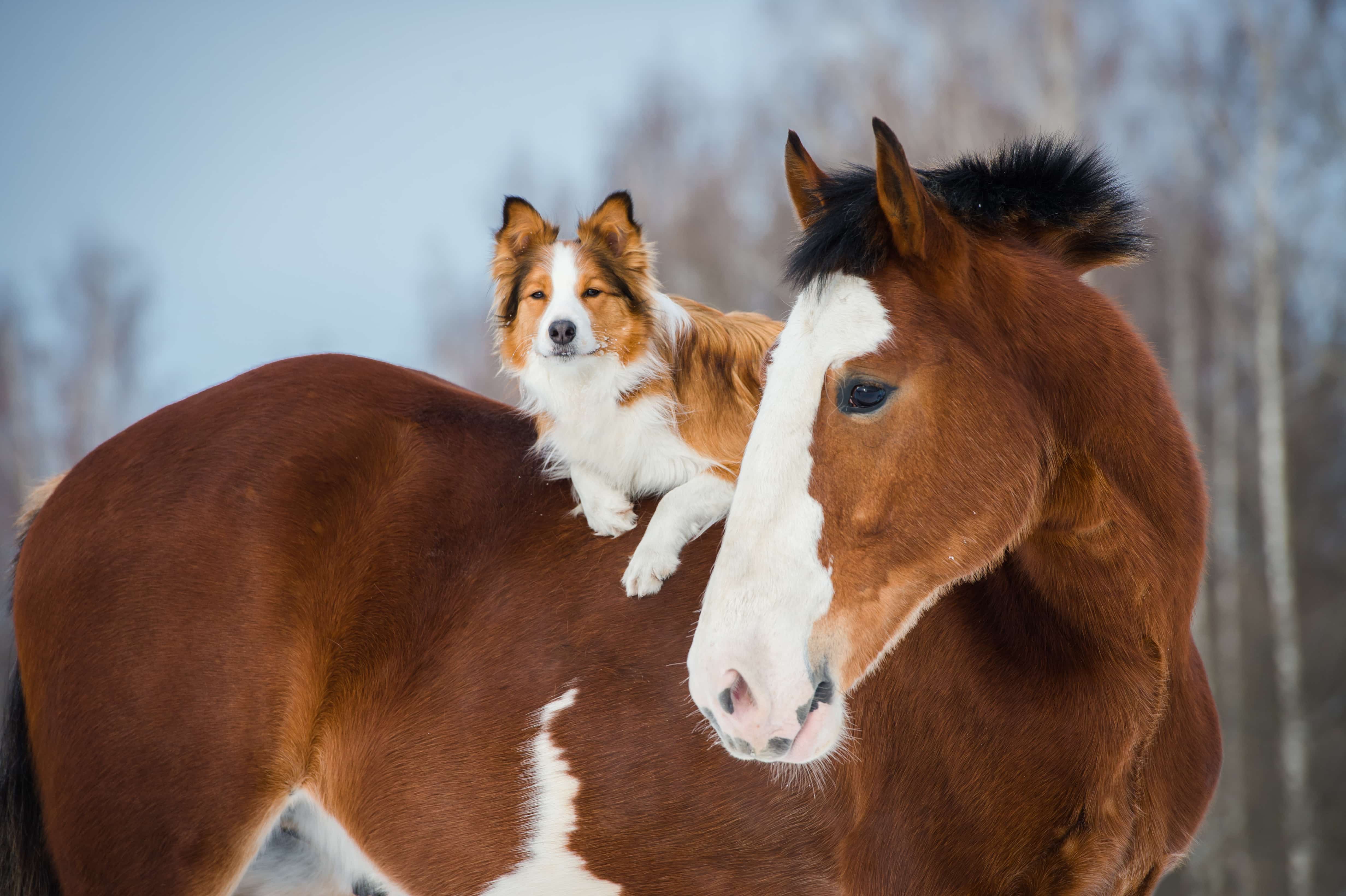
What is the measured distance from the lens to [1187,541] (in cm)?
200

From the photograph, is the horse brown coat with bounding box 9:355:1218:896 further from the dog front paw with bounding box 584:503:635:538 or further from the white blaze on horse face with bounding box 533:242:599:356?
the white blaze on horse face with bounding box 533:242:599:356

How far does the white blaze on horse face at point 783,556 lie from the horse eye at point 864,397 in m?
0.06

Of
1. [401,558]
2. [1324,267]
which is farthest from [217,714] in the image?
[1324,267]

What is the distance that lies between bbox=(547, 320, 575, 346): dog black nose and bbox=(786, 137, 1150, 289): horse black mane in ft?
4.23

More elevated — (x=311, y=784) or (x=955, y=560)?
(x=955, y=560)

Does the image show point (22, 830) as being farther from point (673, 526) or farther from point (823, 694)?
point (823, 694)

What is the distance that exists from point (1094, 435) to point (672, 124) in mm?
11846

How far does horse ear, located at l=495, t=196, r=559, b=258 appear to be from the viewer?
3.59 meters

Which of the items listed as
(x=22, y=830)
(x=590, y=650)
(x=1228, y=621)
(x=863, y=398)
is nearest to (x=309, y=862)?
(x=22, y=830)

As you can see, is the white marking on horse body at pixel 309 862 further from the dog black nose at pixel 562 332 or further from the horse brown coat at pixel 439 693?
the dog black nose at pixel 562 332

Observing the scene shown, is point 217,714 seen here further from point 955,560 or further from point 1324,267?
point 1324,267

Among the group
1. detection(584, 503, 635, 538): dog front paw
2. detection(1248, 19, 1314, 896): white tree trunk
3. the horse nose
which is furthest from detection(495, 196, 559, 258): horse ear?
detection(1248, 19, 1314, 896): white tree trunk

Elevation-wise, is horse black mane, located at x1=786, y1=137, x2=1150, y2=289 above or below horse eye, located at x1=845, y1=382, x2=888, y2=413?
above

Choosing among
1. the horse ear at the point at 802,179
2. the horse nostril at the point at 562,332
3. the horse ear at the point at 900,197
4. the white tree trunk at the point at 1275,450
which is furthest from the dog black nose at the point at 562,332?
the white tree trunk at the point at 1275,450
